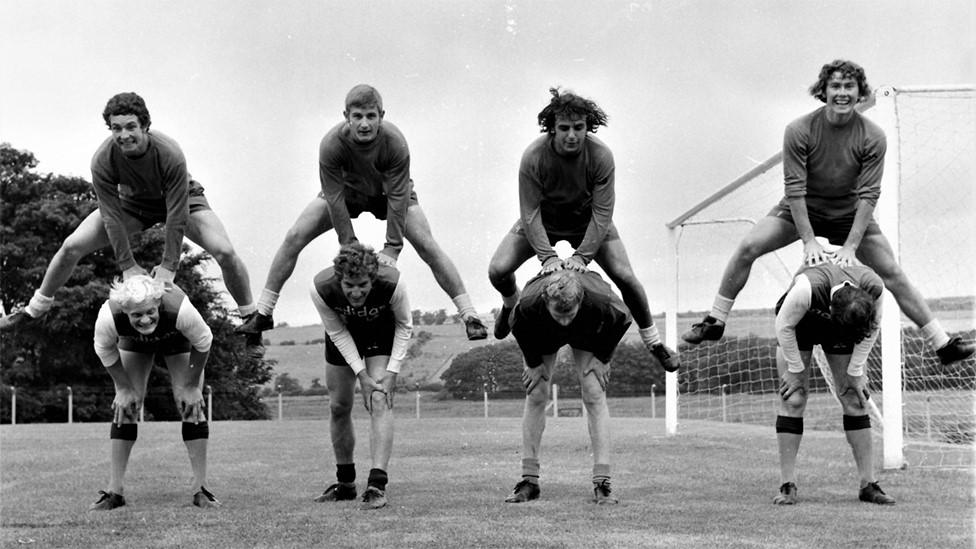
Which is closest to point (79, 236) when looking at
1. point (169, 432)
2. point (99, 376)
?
point (169, 432)

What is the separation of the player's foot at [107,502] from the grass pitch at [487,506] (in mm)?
161

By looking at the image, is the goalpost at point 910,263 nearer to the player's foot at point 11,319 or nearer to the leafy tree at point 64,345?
the player's foot at point 11,319

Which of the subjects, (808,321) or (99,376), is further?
(99,376)

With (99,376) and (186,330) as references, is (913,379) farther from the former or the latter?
(99,376)

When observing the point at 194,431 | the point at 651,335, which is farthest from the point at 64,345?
the point at 651,335

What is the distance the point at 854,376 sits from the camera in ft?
25.5

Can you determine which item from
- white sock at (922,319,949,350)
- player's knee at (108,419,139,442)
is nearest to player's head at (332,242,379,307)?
player's knee at (108,419,139,442)

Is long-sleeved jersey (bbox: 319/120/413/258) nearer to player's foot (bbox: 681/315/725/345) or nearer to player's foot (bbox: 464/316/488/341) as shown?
player's foot (bbox: 464/316/488/341)

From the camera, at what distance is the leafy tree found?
113 feet

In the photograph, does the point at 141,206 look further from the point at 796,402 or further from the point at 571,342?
the point at 796,402

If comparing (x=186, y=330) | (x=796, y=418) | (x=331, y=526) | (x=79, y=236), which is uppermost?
(x=79, y=236)

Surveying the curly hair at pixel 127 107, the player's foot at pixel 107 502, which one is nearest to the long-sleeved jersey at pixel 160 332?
the player's foot at pixel 107 502

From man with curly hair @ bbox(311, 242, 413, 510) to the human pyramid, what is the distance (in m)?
0.01

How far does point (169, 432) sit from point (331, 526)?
14.5 m
